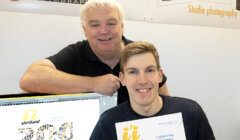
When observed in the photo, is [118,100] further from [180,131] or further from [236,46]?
[236,46]

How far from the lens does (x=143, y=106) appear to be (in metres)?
1.53

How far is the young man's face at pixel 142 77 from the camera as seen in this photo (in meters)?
1.50

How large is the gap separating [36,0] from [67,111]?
36.9 inches

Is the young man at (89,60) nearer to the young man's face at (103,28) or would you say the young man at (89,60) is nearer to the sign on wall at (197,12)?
the young man's face at (103,28)

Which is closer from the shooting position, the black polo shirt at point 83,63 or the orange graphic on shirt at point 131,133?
the orange graphic on shirt at point 131,133

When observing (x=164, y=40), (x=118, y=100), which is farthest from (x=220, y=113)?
(x=118, y=100)

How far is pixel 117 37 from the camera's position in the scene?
1.87 metres

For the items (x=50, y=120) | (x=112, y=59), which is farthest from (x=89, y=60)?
(x=50, y=120)

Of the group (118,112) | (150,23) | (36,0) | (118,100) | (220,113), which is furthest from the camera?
(220,113)

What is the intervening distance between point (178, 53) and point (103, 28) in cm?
104

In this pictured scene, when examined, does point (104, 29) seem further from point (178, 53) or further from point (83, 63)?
point (178, 53)

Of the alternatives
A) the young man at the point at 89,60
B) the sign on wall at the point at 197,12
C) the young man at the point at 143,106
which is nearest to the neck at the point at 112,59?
the young man at the point at 89,60

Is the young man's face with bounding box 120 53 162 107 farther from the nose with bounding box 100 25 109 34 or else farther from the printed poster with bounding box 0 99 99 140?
the nose with bounding box 100 25 109 34

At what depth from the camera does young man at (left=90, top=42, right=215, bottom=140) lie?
1.50 metres
